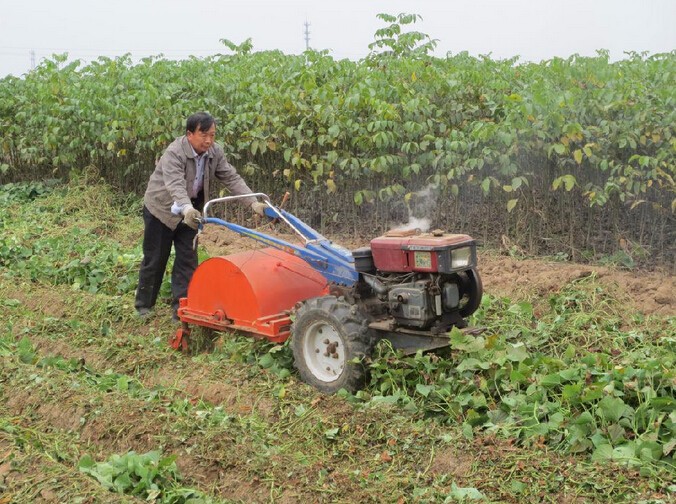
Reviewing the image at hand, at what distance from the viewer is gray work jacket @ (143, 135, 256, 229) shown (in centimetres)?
604

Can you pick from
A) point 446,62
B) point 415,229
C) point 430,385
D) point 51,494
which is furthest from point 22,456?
point 446,62

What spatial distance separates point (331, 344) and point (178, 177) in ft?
6.15

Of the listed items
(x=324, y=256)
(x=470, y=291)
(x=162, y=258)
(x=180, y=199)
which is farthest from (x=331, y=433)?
(x=162, y=258)

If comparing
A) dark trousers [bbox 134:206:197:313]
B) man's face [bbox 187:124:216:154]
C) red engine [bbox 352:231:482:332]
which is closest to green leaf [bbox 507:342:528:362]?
red engine [bbox 352:231:482:332]

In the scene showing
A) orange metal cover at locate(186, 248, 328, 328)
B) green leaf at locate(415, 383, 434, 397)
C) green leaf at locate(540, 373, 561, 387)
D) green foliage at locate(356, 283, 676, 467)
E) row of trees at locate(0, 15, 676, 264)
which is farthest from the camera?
row of trees at locate(0, 15, 676, 264)

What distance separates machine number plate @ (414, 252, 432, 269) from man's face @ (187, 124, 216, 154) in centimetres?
209

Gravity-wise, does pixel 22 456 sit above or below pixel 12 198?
below

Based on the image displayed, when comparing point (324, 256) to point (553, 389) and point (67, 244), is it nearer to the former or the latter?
point (553, 389)

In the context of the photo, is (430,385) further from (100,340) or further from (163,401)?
(100,340)

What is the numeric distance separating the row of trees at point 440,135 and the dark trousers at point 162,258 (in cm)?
243

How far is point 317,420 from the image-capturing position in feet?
15.0

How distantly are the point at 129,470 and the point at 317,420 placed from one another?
1163 millimetres

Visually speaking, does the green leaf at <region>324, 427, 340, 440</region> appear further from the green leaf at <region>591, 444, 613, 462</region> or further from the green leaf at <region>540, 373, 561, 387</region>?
the green leaf at <region>591, 444, 613, 462</region>

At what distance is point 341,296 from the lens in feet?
16.8
